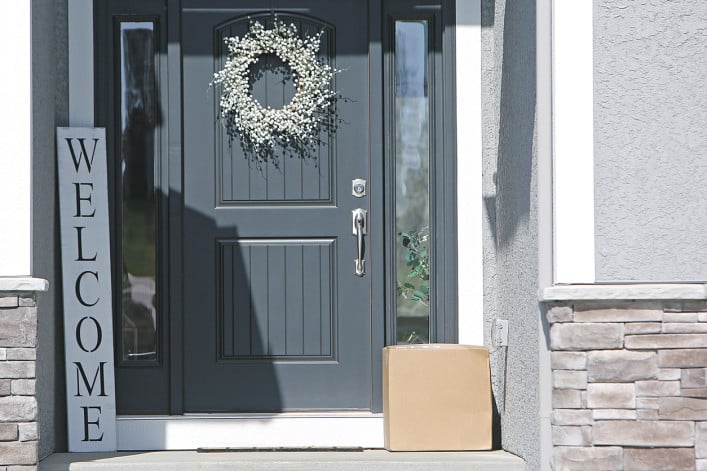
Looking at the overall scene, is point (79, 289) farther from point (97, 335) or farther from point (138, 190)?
point (138, 190)

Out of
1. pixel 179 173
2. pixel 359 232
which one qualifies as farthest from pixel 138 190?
pixel 359 232

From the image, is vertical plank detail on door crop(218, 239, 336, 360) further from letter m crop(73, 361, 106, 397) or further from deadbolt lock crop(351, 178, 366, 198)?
letter m crop(73, 361, 106, 397)

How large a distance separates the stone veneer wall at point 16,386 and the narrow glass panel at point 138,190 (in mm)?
790

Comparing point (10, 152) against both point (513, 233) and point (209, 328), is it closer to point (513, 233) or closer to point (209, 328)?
point (209, 328)

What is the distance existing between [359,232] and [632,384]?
4.42 ft

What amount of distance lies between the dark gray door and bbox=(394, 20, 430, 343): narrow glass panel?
0.14 metres

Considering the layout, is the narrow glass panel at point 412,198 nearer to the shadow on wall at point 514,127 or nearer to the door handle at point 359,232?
the door handle at point 359,232

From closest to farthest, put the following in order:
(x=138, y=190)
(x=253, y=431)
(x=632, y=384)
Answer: (x=632, y=384) < (x=253, y=431) < (x=138, y=190)

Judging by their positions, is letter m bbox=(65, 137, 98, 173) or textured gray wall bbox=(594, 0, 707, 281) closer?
textured gray wall bbox=(594, 0, 707, 281)

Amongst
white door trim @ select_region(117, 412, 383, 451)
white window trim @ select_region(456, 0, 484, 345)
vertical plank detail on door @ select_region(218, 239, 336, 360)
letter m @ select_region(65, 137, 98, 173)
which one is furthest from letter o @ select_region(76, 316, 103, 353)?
white window trim @ select_region(456, 0, 484, 345)

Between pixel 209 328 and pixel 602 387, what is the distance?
65.3 inches

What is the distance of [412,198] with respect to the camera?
14.3ft

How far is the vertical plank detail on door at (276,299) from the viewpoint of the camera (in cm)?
429

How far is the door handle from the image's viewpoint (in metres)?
4.27
